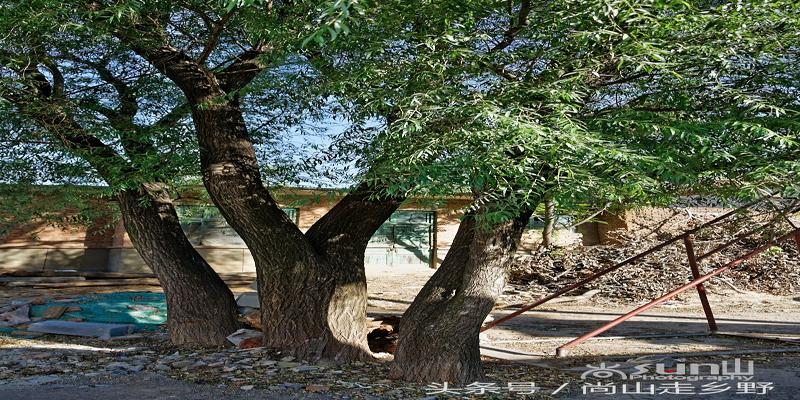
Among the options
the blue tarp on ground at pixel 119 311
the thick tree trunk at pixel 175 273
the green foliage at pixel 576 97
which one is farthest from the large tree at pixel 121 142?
the green foliage at pixel 576 97

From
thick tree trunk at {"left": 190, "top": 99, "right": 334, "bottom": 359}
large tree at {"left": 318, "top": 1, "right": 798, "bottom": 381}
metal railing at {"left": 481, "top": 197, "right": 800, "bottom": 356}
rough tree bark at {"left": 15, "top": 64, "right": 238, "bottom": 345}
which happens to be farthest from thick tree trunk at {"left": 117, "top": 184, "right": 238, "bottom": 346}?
large tree at {"left": 318, "top": 1, "right": 798, "bottom": 381}

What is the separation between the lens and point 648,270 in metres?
16.2

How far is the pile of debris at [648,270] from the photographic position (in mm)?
15336

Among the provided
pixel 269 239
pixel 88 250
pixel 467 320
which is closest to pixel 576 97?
pixel 467 320

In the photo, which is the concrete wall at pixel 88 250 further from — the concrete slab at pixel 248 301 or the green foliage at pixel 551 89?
the green foliage at pixel 551 89

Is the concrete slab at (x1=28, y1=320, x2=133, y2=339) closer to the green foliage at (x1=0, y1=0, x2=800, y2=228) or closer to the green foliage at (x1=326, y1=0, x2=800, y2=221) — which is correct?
the green foliage at (x1=0, y1=0, x2=800, y2=228)

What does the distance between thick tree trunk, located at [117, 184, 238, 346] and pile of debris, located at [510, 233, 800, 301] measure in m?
9.22

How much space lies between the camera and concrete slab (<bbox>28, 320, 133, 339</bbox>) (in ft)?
32.9

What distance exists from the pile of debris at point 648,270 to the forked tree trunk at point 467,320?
30.6 ft

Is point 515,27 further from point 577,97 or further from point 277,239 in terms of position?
point 277,239

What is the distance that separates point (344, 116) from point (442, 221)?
45.7ft

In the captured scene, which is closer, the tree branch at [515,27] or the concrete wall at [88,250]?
the tree branch at [515,27]

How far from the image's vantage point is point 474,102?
4.85 m

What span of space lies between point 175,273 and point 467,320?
13.1 feet
